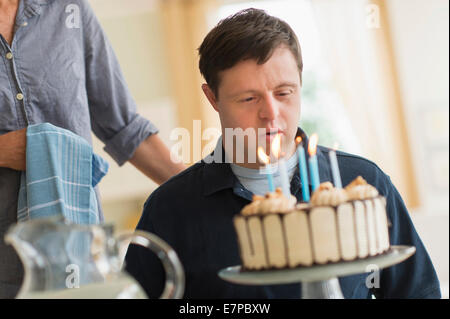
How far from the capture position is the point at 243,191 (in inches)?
54.6

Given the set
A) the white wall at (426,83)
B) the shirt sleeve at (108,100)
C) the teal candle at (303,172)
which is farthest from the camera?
the white wall at (426,83)

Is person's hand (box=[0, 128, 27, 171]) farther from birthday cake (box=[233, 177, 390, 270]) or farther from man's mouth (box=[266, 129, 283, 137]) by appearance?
birthday cake (box=[233, 177, 390, 270])

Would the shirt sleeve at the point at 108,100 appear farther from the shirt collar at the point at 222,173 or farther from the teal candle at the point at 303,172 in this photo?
the teal candle at the point at 303,172

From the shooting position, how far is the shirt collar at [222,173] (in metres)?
1.42

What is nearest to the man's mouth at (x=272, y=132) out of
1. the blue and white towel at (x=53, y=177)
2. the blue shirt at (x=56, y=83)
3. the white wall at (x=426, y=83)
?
the blue and white towel at (x=53, y=177)

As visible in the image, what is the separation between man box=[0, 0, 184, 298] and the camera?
1.51 metres

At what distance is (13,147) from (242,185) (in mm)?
511

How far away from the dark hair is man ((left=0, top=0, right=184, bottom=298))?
39 centimetres

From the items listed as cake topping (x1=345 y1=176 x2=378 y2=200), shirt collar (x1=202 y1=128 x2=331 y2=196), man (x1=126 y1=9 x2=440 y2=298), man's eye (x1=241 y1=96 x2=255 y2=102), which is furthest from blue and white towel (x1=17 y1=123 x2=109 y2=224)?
cake topping (x1=345 y1=176 x2=378 y2=200)

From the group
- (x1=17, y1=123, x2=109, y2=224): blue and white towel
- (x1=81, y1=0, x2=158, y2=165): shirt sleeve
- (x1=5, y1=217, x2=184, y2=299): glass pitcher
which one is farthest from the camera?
(x1=81, y1=0, x2=158, y2=165): shirt sleeve

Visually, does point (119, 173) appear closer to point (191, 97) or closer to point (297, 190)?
point (191, 97)

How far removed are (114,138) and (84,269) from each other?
105 centimetres

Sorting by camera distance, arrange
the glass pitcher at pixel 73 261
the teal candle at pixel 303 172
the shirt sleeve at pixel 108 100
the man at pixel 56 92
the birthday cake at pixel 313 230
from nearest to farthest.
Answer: the glass pitcher at pixel 73 261 < the birthday cake at pixel 313 230 < the teal candle at pixel 303 172 < the man at pixel 56 92 < the shirt sleeve at pixel 108 100

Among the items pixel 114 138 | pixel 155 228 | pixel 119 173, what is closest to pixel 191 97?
pixel 119 173
